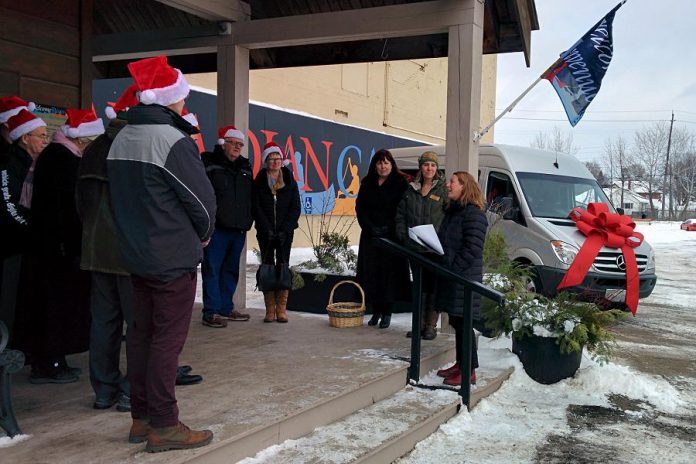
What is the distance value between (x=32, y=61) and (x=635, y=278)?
6.45 metres

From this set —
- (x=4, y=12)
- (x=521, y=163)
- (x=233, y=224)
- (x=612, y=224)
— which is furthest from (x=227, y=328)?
(x=521, y=163)

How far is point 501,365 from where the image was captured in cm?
560

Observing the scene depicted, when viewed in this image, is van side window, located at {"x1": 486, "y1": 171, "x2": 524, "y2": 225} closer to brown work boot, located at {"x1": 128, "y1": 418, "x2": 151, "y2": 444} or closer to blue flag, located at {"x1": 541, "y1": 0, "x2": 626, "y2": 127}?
blue flag, located at {"x1": 541, "y1": 0, "x2": 626, "y2": 127}

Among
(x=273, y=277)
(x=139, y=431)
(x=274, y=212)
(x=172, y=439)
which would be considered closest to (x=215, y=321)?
(x=273, y=277)

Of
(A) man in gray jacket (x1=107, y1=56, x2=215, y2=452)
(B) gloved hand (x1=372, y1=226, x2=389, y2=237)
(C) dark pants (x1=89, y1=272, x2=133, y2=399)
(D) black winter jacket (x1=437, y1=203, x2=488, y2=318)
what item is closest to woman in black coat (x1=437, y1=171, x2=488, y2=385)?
(D) black winter jacket (x1=437, y1=203, x2=488, y2=318)

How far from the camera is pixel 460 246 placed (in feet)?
15.5

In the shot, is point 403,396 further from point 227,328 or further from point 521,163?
point 521,163

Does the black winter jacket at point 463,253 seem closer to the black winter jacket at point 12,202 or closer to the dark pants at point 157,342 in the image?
the dark pants at point 157,342

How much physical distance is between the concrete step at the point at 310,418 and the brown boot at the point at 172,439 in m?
0.06

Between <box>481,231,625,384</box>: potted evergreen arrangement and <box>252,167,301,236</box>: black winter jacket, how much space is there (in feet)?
6.94

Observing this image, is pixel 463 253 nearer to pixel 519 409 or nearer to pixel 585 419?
pixel 519 409

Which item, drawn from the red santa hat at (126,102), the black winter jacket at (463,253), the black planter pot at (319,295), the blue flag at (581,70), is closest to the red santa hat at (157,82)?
the red santa hat at (126,102)

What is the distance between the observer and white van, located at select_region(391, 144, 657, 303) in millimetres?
7996

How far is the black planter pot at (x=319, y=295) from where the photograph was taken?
6.78 metres
